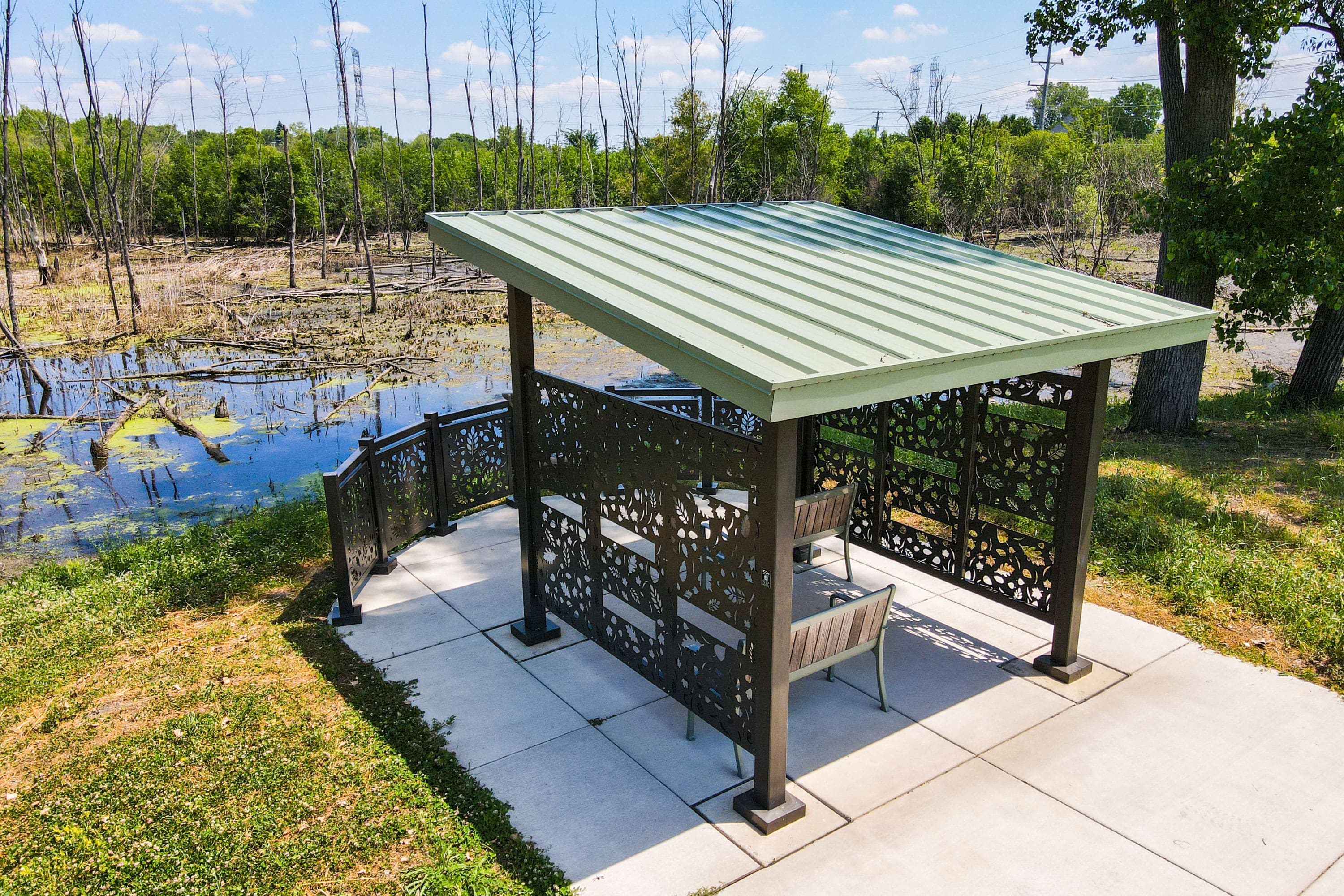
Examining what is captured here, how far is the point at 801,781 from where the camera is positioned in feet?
13.8

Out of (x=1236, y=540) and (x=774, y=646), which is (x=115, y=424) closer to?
(x=774, y=646)

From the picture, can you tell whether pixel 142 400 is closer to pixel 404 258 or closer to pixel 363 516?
pixel 363 516

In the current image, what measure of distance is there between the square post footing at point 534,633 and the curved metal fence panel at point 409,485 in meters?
1.21

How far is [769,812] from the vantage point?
12.8ft

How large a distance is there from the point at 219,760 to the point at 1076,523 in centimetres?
483

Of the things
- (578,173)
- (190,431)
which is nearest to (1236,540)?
(190,431)

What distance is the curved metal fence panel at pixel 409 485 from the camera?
5953 mm

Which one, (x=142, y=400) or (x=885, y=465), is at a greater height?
(x=885, y=465)

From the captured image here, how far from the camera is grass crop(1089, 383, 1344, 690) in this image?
18.6ft

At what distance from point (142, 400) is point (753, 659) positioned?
1311cm

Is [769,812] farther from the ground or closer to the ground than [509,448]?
closer to the ground

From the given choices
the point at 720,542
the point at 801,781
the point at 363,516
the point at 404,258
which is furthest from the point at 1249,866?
the point at 404,258

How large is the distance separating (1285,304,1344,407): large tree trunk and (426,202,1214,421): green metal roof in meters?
8.70

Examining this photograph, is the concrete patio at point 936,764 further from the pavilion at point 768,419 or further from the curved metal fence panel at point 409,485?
the curved metal fence panel at point 409,485
